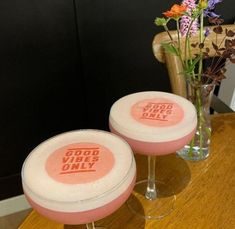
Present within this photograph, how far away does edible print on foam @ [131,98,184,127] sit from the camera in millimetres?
770

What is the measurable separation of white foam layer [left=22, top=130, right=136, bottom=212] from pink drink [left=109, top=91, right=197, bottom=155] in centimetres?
8

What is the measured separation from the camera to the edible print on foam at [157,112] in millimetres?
770

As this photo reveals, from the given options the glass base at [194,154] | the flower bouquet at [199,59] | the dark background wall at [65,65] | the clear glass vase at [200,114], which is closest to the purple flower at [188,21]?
the flower bouquet at [199,59]

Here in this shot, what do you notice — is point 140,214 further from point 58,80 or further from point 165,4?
point 165,4

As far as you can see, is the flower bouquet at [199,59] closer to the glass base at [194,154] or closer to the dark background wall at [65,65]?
the glass base at [194,154]

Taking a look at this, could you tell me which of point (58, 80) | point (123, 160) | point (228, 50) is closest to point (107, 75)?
Result: point (58, 80)

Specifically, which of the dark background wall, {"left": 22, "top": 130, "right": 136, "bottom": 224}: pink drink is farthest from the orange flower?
the dark background wall

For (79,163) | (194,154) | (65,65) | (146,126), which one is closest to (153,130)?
(146,126)

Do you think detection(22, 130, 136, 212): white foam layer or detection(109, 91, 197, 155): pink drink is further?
detection(109, 91, 197, 155): pink drink

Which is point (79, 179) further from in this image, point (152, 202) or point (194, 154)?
point (194, 154)

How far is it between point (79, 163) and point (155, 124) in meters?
0.21

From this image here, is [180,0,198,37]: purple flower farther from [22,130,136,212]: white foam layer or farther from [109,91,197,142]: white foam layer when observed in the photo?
[22,130,136,212]: white foam layer

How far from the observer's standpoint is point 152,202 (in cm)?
86

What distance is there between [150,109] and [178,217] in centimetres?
26
